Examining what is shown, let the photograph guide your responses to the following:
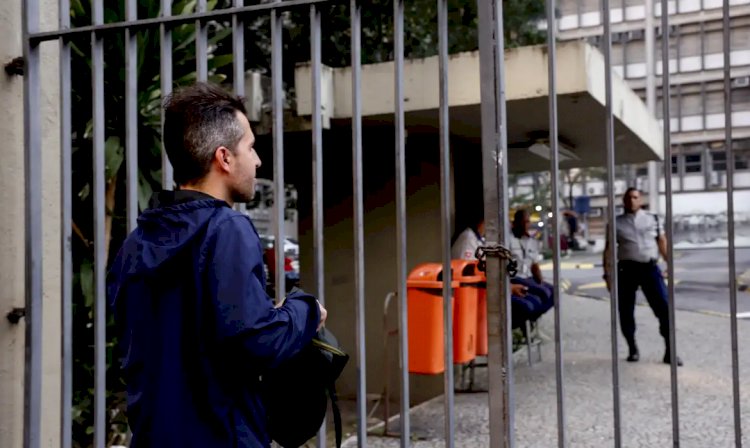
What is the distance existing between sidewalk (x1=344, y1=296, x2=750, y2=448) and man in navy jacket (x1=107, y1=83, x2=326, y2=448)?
144 inches

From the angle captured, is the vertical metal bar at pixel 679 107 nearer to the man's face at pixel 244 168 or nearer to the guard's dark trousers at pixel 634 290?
the guard's dark trousers at pixel 634 290

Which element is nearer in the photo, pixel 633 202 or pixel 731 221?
pixel 731 221

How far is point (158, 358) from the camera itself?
195 cm

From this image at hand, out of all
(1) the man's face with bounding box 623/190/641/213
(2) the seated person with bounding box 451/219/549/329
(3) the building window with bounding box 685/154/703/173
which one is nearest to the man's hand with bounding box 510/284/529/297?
(2) the seated person with bounding box 451/219/549/329

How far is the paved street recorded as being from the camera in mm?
15172

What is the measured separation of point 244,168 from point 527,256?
22.1ft

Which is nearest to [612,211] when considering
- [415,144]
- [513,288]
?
[513,288]

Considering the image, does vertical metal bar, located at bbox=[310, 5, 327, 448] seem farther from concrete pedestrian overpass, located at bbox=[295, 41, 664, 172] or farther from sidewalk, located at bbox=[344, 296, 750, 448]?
sidewalk, located at bbox=[344, 296, 750, 448]

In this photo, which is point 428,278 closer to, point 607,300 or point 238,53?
point 238,53

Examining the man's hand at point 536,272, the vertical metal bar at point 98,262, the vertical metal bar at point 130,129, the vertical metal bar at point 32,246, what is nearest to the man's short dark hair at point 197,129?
the vertical metal bar at point 130,129

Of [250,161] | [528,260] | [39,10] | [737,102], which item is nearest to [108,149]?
[39,10]

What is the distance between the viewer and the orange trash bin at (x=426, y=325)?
559 cm

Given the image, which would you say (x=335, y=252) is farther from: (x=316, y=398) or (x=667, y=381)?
(x=316, y=398)

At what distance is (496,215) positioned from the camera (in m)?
2.45
